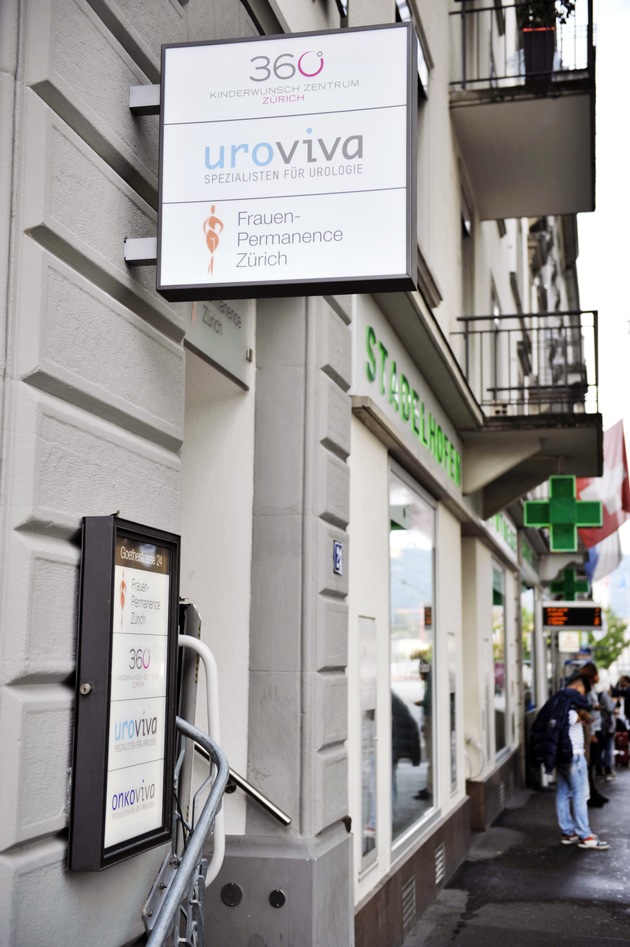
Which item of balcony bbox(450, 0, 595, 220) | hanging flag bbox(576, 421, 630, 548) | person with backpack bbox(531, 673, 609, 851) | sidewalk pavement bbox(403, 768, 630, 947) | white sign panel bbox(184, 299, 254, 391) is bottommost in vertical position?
sidewalk pavement bbox(403, 768, 630, 947)

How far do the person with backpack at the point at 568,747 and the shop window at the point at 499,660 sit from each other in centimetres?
319

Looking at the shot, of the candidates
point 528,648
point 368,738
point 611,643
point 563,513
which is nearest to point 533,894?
point 368,738

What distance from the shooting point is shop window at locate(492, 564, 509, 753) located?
1612 centimetres

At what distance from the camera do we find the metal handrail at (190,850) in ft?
10.3

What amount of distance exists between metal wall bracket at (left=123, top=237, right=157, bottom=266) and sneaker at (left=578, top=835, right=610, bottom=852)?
10175 millimetres

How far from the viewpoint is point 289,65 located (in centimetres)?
393

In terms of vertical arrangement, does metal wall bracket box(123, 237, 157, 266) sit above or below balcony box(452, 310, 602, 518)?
below

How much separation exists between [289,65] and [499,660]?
13.9 metres

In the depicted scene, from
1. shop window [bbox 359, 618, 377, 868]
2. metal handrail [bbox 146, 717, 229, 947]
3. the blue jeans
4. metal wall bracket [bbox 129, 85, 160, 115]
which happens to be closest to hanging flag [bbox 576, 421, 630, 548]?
the blue jeans

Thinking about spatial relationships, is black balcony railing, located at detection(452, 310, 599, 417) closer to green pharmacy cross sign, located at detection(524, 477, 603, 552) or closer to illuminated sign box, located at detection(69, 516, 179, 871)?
green pharmacy cross sign, located at detection(524, 477, 603, 552)

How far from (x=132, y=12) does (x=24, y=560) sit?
2045mm

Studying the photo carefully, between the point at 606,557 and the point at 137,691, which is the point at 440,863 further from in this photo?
the point at 606,557

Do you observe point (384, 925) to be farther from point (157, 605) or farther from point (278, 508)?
point (157, 605)

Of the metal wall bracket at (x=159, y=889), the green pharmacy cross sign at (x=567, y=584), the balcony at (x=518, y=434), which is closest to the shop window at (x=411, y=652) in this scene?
the balcony at (x=518, y=434)
